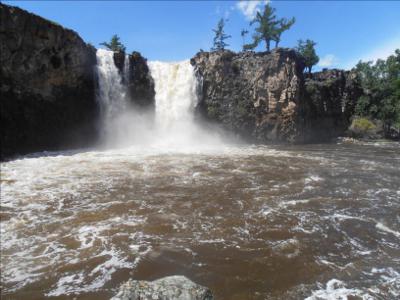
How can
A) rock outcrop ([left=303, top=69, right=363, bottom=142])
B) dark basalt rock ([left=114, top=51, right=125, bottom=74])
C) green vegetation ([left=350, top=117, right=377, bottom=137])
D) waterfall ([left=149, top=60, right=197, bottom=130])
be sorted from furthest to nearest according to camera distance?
green vegetation ([left=350, top=117, right=377, bottom=137]) < rock outcrop ([left=303, top=69, right=363, bottom=142]) < waterfall ([left=149, top=60, right=197, bottom=130]) < dark basalt rock ([left=114, top=51, right=125, bottom=74])

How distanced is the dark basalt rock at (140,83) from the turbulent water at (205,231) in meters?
14.9

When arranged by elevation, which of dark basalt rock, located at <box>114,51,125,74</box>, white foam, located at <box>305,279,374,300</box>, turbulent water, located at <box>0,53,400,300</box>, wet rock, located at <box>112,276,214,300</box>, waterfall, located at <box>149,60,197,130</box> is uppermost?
dark basalt rock, located at <box>114,51,125,74</box>

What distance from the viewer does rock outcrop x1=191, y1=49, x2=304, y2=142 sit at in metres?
32.6

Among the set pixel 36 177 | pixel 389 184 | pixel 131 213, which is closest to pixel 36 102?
pixel 36 177

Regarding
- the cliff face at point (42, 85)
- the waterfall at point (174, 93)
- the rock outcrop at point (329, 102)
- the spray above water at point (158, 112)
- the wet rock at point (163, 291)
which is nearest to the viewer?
the wet rock at point (163, 291)

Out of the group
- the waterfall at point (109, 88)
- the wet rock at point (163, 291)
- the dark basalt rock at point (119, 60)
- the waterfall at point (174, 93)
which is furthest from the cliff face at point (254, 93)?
the wet rock at point (163, 291)

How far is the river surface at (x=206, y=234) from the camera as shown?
4902 mm

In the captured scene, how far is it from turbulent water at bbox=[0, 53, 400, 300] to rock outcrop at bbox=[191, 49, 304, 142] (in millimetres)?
18927

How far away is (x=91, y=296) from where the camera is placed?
4543 mm

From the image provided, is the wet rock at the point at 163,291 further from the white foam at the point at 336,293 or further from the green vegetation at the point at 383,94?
the green vegetation at the point at 383,94

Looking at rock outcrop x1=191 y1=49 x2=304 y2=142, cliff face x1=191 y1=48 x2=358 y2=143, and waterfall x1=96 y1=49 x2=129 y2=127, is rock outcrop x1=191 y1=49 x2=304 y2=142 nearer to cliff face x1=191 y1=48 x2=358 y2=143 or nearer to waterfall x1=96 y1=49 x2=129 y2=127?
cliff face x1=191 y1=48 x2=358 y2=143

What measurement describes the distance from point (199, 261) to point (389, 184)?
30.9 ft

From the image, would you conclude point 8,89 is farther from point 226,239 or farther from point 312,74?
point 312,74

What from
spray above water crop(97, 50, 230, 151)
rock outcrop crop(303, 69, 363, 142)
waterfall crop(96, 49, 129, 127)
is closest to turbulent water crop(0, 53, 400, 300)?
waterfall crop(96, 49, 129, 127)
